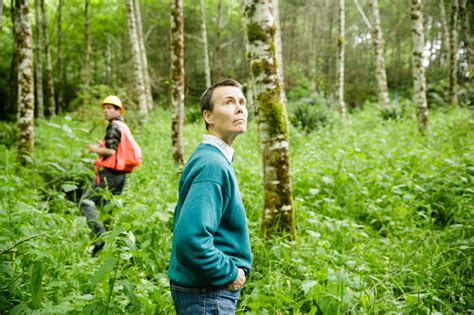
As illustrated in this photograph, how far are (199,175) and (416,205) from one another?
15.8 feet

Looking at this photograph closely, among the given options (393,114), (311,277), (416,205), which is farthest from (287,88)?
(311,277)

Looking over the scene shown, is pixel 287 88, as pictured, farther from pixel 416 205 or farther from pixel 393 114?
pixel 416 205

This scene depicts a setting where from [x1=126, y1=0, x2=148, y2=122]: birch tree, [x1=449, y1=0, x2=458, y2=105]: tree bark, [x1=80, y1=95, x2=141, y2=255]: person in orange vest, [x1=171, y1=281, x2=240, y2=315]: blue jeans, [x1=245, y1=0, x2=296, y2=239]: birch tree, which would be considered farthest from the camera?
[x1=449, y1=0, x2=458, y2=105]: tree bark

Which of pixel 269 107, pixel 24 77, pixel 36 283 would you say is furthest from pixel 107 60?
pixel 36 283

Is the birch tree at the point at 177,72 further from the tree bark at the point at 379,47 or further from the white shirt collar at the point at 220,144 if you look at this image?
the tree bark at the point at 379,47

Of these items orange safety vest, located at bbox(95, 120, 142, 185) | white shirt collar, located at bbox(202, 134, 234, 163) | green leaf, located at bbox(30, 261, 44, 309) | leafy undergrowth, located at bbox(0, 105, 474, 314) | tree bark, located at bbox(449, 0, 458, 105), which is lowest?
leafy undergrowth, located at bbox(0, 105, 474, 314)

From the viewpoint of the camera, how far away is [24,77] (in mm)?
8203

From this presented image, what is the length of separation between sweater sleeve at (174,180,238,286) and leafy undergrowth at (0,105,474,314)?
867 mm

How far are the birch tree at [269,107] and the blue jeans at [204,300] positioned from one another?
99.3 inches

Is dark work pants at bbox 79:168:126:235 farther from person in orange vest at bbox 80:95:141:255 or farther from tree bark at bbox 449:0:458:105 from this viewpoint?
tree bark at bbox 449:0:458:105

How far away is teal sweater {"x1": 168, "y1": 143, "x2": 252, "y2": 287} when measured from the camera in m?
1.86

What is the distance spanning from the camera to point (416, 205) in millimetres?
5625

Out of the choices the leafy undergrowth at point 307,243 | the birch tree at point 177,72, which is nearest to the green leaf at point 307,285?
the leafy undergrowth at point 307,243

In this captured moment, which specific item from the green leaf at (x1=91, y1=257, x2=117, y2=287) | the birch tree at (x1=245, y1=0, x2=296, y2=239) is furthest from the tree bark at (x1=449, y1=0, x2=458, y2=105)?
the green leaf at (x1=91, y1=257, x2=117, y2=287)
